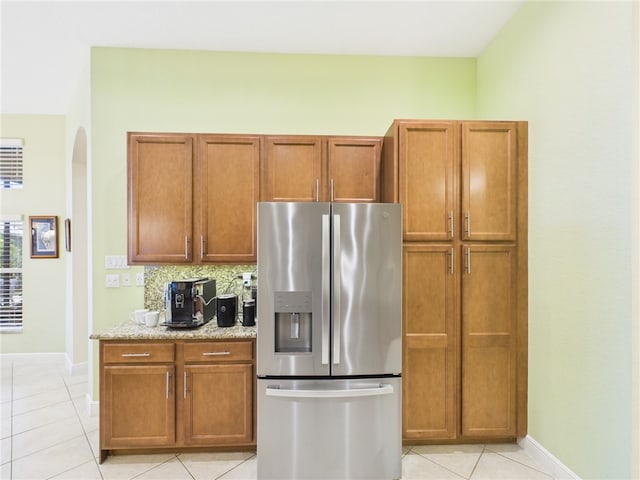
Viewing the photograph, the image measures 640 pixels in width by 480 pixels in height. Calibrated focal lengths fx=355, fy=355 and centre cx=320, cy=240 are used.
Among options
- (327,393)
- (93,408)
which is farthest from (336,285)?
(93,408)

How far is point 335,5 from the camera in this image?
2.52 metres

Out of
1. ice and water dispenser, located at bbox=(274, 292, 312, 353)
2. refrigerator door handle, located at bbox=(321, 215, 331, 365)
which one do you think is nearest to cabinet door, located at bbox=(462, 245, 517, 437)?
refrigerator door handle, located at bbox=(321, 215, 331, 365)

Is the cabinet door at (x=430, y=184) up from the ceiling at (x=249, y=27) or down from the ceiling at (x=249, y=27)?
down

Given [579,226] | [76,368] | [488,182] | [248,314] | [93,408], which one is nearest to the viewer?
[579,226]

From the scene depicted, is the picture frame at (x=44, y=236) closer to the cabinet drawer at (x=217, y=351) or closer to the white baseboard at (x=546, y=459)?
the cabinet drawer at (x=217, y=351)

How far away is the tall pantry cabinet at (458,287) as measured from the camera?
2457 mm

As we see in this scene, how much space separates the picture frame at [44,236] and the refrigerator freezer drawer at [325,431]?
3.73 m

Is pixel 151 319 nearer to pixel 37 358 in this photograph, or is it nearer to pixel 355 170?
pixel 355 170

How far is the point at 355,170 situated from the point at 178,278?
174cm

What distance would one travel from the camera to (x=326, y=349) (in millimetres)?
2164

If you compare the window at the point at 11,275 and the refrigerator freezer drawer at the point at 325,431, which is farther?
the window at the point at 11,275

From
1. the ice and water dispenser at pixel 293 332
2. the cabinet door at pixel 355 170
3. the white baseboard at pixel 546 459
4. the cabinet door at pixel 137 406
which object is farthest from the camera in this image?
the cabinet door at pixel 355 170

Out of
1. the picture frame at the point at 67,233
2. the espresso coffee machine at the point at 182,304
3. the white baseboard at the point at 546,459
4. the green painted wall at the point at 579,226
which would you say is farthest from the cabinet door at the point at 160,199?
the white baseboard at the point at 546,459

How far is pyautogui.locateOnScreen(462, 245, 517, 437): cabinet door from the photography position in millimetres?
2465
